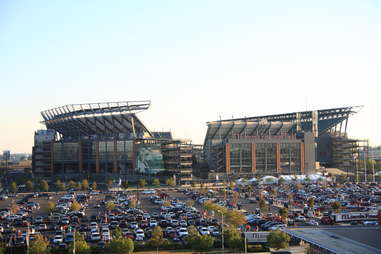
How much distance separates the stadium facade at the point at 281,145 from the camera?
7950 centimetres

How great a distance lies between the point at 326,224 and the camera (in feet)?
114

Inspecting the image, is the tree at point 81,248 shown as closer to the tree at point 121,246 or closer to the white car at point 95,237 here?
the tree at point 121,246

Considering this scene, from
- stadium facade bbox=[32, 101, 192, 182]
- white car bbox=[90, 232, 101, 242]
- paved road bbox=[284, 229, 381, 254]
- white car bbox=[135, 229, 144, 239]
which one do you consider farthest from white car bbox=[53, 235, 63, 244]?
stadium facade bbox=[32, 101, 192, 182]

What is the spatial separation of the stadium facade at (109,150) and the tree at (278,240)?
160 feet

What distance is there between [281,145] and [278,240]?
2254 inches

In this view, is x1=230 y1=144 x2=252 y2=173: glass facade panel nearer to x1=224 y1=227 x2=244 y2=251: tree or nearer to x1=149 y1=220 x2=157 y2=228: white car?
x1=149 y1=220 x2=157 y2=228: white car

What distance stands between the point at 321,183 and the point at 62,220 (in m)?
41.5

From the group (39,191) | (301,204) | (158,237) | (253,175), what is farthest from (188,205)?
(253,175)

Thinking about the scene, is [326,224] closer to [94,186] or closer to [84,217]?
[84,217]

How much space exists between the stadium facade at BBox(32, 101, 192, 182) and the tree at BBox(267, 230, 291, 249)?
48.7 meters

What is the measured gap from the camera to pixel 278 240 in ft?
82.3

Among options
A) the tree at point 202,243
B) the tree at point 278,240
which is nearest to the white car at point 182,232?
the tree at point 202,243

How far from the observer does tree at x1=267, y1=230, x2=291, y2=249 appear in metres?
25.1

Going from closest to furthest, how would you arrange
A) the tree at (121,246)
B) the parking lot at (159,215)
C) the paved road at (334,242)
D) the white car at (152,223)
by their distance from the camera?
the paved road at (334,242)
the tree at (121,246)
the parking lot at (159,215)
the white car at (152,223)
